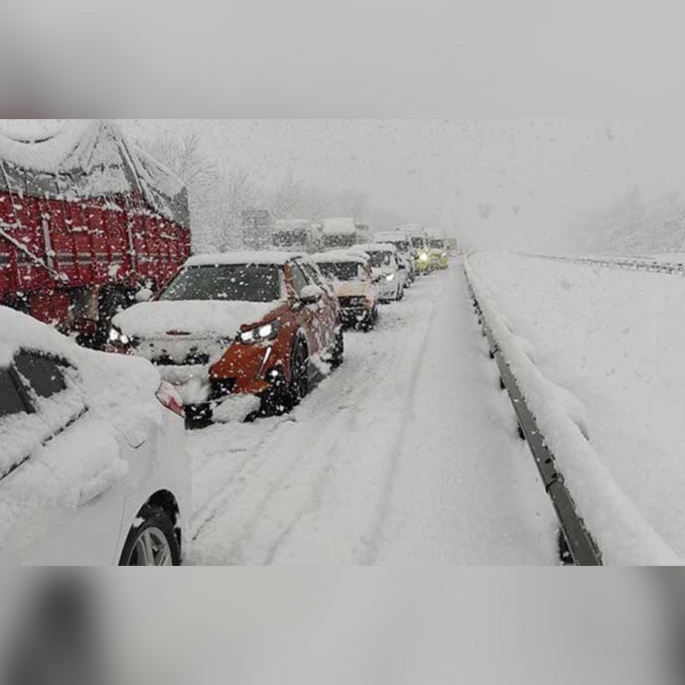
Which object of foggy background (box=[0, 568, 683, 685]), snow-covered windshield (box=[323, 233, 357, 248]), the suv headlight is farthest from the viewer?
snow-covered windshield (box=[323, 233, 357, 248])

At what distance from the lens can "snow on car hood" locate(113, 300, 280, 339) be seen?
5809 millimetres

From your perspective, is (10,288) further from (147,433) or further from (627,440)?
(627,440)

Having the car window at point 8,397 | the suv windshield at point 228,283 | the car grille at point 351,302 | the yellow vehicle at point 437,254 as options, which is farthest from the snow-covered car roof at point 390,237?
the car window at point 8,397

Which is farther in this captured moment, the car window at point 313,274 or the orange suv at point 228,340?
the car window at point 313,274

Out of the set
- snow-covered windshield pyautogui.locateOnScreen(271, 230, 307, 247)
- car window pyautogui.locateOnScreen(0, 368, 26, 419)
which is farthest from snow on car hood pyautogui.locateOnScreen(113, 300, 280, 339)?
snow-covered windshield pyautogui.locateOnScreen(271, 230, 307, 247)

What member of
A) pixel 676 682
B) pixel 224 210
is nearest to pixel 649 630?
pixel 676 682

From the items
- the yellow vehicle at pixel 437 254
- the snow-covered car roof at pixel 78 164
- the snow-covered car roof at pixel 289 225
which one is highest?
the snow-covered car roof at pixel 78 164

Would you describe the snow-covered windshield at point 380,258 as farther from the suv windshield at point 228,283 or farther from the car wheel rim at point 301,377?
the car wheel rim at point 301,377

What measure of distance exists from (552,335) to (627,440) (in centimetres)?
615

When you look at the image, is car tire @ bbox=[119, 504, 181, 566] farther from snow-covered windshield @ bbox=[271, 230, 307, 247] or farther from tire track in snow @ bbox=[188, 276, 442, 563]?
snow-covered windshield @ bbox=[271, 230, 307, 247]

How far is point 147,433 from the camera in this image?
2.88m

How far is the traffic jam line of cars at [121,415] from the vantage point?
6.81 feet

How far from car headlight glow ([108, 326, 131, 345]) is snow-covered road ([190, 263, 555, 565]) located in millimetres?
1040

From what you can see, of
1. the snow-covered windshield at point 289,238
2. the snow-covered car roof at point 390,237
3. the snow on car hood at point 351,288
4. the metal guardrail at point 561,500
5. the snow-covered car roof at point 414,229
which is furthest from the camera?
the snow-covered car roof at point 414,229
